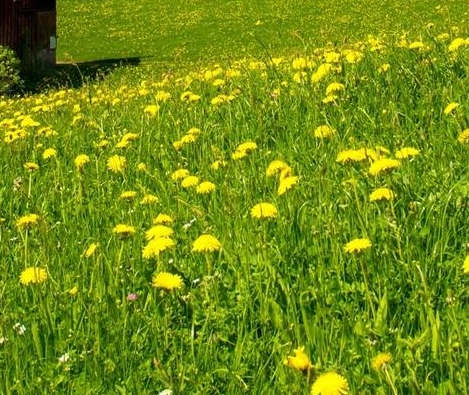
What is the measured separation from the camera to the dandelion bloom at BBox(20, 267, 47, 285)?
8.90 ft

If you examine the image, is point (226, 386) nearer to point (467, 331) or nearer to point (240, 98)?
point (467, 331)

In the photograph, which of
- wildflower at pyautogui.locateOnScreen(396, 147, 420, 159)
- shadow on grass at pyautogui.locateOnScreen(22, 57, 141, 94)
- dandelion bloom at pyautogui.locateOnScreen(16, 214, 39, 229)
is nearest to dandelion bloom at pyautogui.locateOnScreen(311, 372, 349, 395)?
wildflower at pyautogui.locateOnScreen(396, 147, 420, 159)

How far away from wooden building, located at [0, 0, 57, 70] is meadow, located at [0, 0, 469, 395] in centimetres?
2736

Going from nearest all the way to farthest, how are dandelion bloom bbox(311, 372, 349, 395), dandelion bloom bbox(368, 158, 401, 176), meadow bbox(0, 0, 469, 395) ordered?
dandelion bloom bbox(311, 372, 349, 395), meadow bbox(0, 0, 469, 395), dandelion bloom bbox(368, 158, 401, 176)

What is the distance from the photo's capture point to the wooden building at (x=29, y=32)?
30734mm

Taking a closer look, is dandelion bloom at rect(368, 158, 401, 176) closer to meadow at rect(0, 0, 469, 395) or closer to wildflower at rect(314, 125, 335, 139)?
meadow at rect(0, 0, 469, 395)

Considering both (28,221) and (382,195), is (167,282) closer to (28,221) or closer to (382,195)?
(382,195)

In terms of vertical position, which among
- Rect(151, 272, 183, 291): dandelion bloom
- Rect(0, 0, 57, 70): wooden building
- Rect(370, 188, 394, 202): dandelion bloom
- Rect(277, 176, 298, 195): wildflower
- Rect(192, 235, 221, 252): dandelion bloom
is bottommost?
Rect(0, 0, 57, 70): wooden building

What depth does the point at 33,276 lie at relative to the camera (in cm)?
274

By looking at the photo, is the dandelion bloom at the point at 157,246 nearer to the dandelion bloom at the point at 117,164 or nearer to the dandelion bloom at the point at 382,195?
the dandelion bloom at the point at 382,195

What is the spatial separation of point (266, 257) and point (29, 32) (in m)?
30.7


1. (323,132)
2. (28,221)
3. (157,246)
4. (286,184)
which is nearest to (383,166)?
(286,184)

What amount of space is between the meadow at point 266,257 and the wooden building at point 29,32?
2736cm

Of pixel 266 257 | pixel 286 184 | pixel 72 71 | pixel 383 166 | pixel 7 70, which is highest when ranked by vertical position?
pixel 383 166
